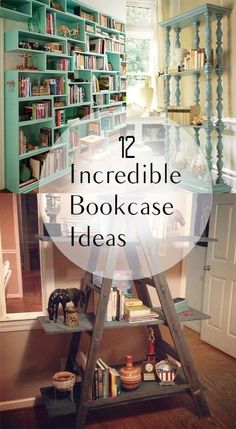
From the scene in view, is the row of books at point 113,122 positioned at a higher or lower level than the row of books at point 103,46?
lower

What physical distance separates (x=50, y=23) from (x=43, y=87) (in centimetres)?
25

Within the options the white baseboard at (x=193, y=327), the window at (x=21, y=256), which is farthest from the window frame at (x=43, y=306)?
the white baseboard at (x=193, y=327)

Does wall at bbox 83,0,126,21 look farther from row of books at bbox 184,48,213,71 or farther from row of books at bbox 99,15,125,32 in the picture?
row of books at bbox 184,48,213,71

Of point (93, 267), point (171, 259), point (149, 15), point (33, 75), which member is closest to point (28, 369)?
point (93, 267)

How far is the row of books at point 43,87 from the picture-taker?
2.01 m

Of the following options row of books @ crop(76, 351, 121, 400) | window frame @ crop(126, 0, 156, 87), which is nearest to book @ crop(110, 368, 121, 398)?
row of books @ crop(76, 351, 121, 400)

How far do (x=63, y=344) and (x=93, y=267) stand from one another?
45 centimetres

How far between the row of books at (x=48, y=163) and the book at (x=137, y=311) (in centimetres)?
75

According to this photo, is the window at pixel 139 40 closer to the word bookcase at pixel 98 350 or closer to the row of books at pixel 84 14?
the row of books at pixel 84 14

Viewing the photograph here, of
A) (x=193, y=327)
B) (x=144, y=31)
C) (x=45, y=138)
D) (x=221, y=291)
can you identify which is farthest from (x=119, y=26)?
(x=193, y=327)

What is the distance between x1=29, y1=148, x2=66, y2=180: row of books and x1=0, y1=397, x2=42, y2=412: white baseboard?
1.20 metres

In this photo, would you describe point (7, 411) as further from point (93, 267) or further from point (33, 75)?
point (33, 75)

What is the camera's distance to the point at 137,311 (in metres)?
2.43

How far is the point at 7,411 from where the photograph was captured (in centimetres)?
260
